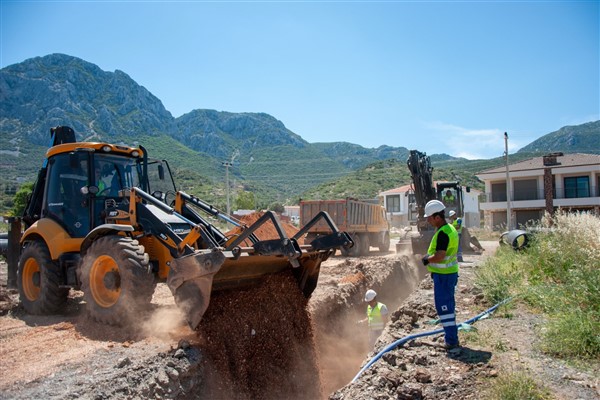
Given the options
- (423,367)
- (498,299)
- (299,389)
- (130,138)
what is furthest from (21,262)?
(130,138)

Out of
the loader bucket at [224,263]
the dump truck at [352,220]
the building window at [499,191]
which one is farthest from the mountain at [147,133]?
the loader bucket at [224,263]

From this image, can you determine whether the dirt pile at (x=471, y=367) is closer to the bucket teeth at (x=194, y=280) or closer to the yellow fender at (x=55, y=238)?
the bucket teeth at (x=194, y=280)

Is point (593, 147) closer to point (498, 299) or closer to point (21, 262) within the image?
point (498, 299)

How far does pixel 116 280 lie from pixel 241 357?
6.54ft

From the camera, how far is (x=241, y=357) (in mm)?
5996

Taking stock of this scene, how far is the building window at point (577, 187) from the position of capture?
3841 centimetres

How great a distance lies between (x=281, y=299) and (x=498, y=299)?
12.3ft

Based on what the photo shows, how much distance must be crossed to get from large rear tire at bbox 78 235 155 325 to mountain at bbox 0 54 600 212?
41.3m

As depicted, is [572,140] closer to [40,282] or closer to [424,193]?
[424,193]

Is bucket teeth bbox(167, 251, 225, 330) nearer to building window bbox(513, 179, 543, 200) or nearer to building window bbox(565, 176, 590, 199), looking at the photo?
building window bbox(513, 179, 543, 200)

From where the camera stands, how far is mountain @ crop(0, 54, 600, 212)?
214 feet

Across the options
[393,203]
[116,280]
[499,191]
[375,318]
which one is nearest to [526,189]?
[499,191]

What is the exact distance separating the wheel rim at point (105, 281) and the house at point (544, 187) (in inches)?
1429

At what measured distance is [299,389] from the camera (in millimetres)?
6727
